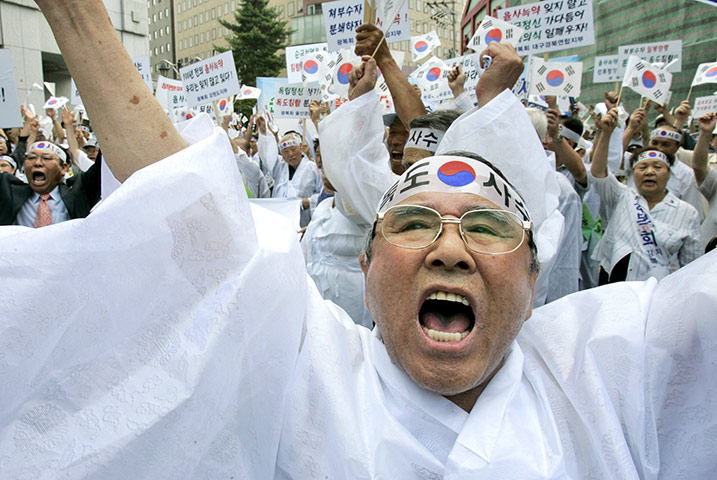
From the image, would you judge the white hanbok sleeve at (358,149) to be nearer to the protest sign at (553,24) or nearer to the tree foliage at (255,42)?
the protest sign at (553,24)

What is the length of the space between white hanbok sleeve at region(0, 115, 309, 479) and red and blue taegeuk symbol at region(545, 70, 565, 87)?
17.2 feet

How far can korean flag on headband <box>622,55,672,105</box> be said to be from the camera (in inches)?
241

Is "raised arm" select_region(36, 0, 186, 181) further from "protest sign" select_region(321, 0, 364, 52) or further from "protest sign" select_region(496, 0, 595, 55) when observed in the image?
"protest sign" select_region(496, 0, 595, 55)

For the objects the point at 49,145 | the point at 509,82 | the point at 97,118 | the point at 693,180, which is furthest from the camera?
the point at 693,180

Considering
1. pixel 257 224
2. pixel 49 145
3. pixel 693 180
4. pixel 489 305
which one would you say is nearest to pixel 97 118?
pixel 257 224

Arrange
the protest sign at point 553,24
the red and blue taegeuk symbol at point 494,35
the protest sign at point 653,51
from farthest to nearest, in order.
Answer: the protest sign at point 653,51 → the red and blue taegeuk symbol at point 494,35 → the protest sign at point 553,24

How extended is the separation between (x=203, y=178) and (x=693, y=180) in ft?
16.9

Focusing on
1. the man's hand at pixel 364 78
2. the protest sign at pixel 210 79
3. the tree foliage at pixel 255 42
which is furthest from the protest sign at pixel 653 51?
the tree foliage at pixel 255 42

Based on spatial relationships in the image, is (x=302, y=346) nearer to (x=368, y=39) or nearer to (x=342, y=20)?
(x=368, y=39)

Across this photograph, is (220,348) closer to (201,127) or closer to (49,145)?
(201,127)

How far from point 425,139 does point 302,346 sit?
150 cm

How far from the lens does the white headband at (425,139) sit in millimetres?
2459

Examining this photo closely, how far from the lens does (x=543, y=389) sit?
131 centimetres

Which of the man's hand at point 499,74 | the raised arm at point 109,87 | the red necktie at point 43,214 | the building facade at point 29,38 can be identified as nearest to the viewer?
the raised arm at point 109,87
